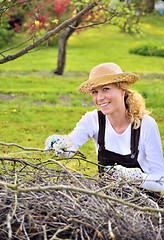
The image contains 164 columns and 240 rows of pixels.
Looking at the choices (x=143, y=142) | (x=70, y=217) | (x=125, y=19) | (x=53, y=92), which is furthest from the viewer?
(x=53, y=92)

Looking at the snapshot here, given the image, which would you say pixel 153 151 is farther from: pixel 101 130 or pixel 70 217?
pixel 70 217

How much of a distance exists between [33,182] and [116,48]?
19.6 metres

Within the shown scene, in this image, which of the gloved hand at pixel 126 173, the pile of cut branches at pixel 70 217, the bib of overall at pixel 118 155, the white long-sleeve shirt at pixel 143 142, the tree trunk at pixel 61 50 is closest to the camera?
the pile of cut branches at pixel 70 217

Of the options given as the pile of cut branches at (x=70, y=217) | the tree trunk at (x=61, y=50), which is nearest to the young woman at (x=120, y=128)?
the pile of cut branches at (x=70, y=217)

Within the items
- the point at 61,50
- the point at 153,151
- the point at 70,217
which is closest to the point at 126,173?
the point at 153,151

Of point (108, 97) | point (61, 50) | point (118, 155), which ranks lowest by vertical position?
point (118, 155)

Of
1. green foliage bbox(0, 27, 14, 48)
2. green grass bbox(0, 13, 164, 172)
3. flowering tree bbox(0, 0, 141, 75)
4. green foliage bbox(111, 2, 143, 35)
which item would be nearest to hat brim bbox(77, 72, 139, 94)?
flowering tree bbox(0, 0, 141, 75)

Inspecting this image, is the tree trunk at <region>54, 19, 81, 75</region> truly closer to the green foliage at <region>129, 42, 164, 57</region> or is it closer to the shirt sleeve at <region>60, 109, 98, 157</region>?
the green foliage at <region>129, 42, 164, 57</region>

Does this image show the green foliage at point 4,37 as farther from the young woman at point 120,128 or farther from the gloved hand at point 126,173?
the gloved hand at point 126,173

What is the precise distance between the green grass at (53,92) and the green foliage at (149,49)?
0.58 metres

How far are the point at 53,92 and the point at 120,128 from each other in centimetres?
711

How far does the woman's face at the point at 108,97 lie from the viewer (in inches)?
122

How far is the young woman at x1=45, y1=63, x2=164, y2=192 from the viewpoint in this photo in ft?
10.1

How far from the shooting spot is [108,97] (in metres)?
3.11
